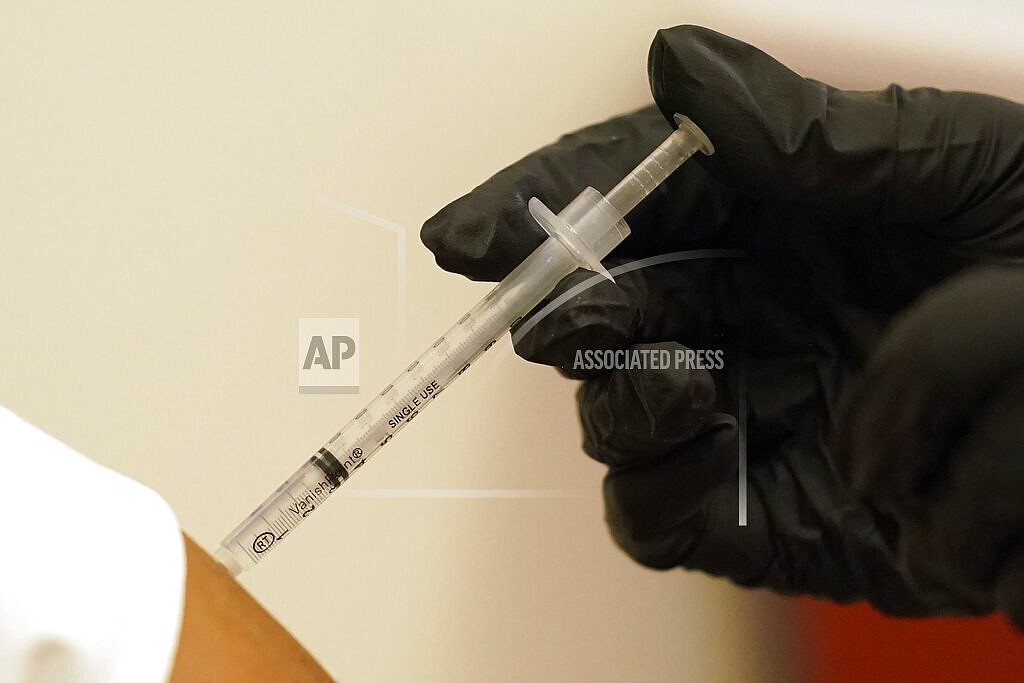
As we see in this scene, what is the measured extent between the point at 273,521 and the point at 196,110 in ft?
1.41

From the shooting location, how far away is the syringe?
1.68ft

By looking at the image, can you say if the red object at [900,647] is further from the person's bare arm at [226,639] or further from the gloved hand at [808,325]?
the person's bare arm at [226,639]

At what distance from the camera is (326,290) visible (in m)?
→ 0.75

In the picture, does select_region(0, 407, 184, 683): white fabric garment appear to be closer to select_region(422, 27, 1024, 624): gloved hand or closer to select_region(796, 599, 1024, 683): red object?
select_region(422, 27, 1024, 624): gloved hand

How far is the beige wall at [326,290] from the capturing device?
74 centimetres

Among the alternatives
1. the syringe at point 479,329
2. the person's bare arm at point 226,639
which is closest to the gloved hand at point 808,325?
the syringe at point 479,329

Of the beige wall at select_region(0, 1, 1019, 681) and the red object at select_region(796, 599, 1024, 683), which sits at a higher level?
the beige wall at select_region(0, 1, 1019, 681)

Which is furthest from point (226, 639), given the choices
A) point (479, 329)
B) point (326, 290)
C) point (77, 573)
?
point (326, 290)

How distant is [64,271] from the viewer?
0.77m

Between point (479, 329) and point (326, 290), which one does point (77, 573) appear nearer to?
point (479, 329)

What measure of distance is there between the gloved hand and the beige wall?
0.11 meters

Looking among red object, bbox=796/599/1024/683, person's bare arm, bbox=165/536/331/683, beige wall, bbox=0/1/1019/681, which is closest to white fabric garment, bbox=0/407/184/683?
person's bare arm, bbox=165/536/331/683

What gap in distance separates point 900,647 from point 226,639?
2.00 ft

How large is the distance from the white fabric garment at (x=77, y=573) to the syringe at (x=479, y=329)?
0.65 ft
